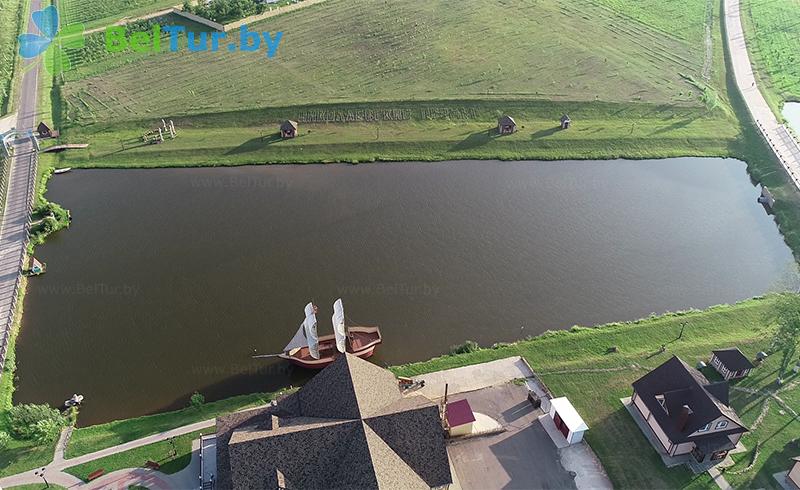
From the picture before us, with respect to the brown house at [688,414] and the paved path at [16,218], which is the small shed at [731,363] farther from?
the paved path at [16,218]

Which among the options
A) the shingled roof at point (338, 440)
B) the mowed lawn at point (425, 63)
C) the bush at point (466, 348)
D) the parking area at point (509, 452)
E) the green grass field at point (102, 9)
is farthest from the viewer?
the green grass field at point (102, 9)

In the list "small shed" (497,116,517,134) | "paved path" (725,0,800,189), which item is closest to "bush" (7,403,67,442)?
"small shed" (497,116,517,134)

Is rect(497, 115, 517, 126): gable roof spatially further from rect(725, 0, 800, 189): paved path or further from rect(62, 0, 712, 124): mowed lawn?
rect(725, 0, 800, 189): paved path

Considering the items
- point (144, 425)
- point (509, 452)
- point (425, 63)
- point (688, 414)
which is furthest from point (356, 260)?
point (425, 63)

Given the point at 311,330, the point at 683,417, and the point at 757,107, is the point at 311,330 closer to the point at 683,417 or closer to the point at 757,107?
the point at 683,417

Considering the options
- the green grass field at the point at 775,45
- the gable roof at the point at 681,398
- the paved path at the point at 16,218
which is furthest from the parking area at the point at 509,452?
the green grass field at the point at 775,45
